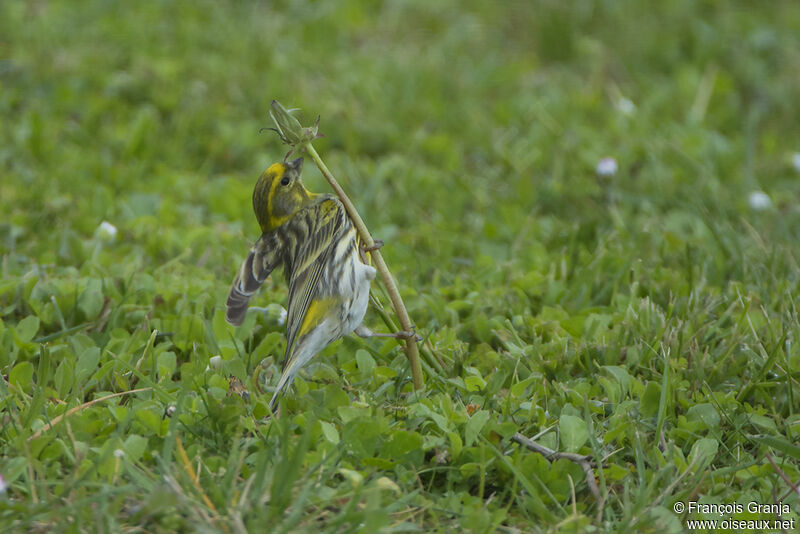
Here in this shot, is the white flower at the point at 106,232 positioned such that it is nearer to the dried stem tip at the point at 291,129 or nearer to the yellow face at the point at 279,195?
the yellow face at the point at 279,195

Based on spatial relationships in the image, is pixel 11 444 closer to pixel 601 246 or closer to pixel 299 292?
pixel 299 292

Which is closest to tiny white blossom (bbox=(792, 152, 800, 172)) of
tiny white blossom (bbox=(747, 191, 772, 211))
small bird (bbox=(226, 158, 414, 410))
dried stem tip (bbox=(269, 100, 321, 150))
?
tiny white blossom (bbox=(747, 191, 772, 211))

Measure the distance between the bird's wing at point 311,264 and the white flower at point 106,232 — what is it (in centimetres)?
150

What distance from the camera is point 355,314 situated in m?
3.40

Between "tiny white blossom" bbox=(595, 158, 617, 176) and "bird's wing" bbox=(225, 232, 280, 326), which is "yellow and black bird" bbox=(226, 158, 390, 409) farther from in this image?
"tiny white blossom" bbox=(595, 158, 617, 176)

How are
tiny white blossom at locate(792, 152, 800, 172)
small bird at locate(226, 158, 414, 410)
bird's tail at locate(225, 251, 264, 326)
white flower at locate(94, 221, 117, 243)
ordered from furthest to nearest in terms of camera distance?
tiny white blossom at locate(792, 152, 800, 172), white flower at locate(94, 221, 117, 243), bird's tail at locate(225, 251, 264, 326), small bird at locate(226, 158, 414, 410)

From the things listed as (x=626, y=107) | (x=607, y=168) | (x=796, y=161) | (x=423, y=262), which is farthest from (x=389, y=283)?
(x=626, y=107)

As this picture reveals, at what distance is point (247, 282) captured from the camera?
141 inches

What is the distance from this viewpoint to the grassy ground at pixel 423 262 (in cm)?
302

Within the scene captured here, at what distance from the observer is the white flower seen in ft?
15.8

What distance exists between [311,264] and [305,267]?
33 mm

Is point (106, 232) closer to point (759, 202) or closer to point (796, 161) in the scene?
point (759, 202)

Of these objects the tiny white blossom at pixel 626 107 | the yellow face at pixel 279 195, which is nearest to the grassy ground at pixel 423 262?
the tiny white blossom at pixel 626 107

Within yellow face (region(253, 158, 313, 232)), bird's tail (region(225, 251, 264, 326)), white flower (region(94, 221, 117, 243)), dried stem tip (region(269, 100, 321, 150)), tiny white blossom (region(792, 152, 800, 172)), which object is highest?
dried stem tip (region(269, 100, 321, 150))
